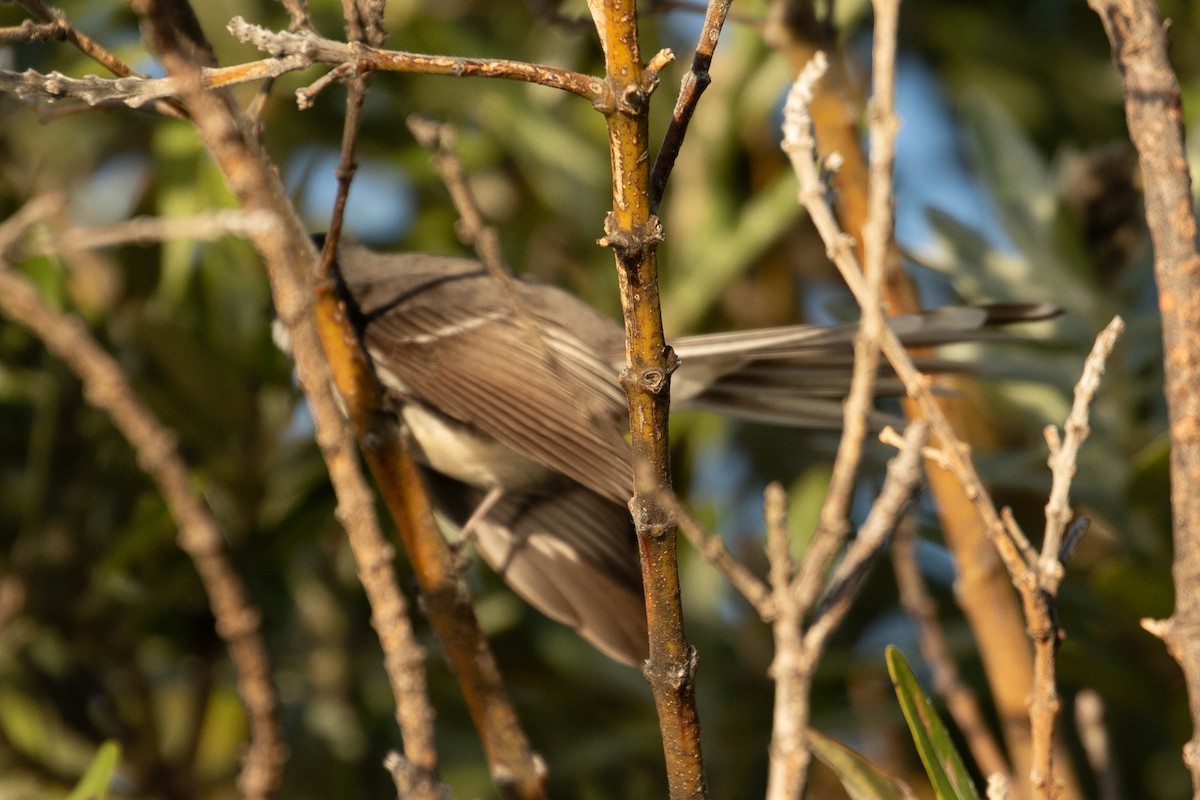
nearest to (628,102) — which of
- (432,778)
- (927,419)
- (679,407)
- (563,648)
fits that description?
(927,419)

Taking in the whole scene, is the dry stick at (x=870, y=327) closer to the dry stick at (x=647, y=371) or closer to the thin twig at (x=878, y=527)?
the thin twig at (x=878, y=527)

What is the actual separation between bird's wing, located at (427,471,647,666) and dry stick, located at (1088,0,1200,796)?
163 centimetres

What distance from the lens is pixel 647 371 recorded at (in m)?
1.48

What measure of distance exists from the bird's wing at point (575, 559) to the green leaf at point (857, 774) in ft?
4.10

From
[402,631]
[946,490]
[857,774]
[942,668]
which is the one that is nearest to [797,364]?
[946,490]

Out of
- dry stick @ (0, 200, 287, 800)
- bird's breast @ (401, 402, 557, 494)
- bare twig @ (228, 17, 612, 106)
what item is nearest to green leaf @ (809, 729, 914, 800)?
dry stick @ (0, 200, 287, 800)

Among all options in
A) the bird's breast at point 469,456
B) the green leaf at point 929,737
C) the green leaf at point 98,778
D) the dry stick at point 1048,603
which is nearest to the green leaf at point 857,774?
the green leaf at point 929,737

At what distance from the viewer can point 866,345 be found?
1440 millimetres

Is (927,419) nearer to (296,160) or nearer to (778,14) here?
(778,14)

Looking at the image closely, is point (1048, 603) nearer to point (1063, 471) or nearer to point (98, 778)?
point (1063, 471)

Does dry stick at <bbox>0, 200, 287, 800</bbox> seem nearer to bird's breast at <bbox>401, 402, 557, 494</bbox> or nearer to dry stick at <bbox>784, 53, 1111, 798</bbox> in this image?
dry stick at <bbox>784, 53, 1111, 798</bbox>

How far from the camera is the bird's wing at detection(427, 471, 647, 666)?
3.27 metres

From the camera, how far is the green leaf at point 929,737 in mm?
1758

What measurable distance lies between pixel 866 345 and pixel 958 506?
158cm
